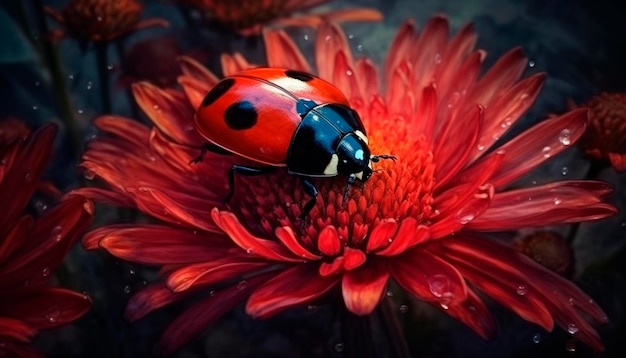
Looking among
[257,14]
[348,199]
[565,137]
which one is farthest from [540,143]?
[257,14]

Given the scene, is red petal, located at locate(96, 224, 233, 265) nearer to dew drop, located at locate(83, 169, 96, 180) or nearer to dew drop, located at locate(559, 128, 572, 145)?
dew drop, located at locate(83, 169, 96, 180)

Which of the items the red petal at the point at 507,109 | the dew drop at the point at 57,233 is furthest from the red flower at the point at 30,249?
the red petal at the point at 507,109

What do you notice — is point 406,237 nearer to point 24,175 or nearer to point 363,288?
point 363,288

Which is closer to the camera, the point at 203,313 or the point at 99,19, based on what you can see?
the point at 203,313

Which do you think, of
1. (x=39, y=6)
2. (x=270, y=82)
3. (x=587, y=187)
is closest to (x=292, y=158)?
(x=270, y=82)

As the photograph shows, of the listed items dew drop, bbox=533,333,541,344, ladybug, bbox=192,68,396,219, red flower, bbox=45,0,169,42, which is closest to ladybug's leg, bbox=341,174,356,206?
ladybug, bbox=192,68,396,219

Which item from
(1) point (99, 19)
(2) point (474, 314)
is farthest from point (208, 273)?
(1) point (99, 19)

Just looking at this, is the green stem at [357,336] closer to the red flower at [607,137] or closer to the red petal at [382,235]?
the red petal at [382,235]
